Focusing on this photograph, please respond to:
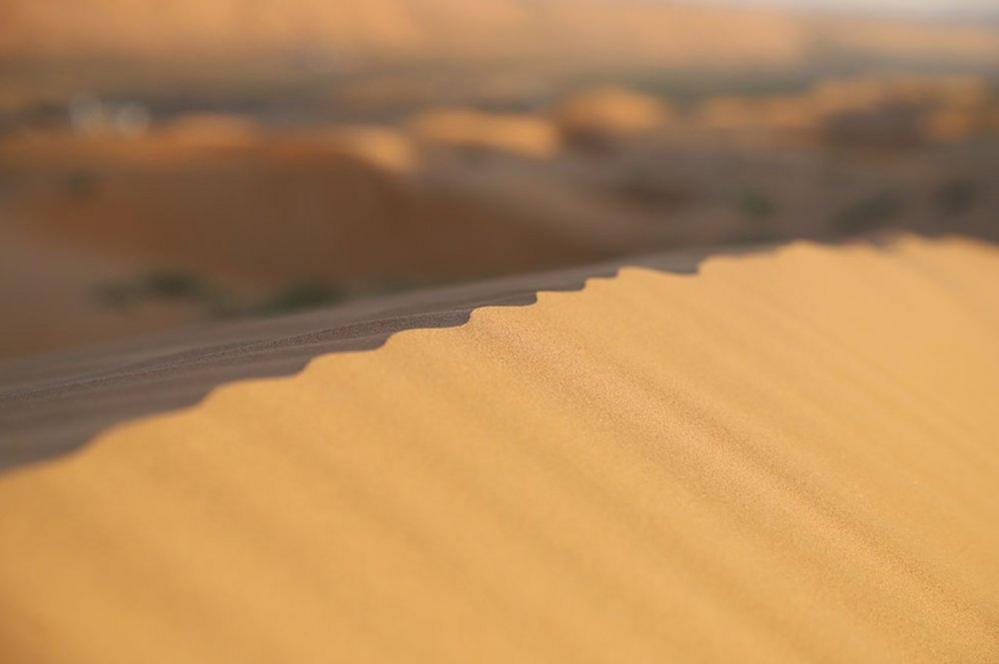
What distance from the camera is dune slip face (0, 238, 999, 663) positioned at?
1861 mm

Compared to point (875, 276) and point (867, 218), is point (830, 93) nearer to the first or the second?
point (867, 218)

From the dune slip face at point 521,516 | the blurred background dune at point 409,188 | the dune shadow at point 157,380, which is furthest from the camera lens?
the blurred background dune at point 409,188

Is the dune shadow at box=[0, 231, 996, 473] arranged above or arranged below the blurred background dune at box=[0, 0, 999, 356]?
below

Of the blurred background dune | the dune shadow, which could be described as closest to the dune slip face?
the dune shadow

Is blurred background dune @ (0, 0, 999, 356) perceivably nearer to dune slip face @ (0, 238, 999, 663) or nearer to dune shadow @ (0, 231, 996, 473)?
dune shadow @ (0, 231, 996, 473)

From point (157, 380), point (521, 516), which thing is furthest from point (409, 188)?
point (521, 516)

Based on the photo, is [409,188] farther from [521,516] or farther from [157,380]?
[521,516]

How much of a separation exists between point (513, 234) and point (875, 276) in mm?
11643

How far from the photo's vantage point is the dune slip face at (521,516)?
1.86 m

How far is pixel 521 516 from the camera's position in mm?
2258

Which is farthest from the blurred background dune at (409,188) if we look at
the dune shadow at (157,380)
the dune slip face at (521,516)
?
the dune slip face at (521,516)

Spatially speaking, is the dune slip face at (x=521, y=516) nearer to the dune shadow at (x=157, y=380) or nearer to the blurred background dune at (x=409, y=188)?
the dune shadow at (x=157, y=380)

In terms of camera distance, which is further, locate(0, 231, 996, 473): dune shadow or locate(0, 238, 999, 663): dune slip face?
locate(0, 231, 996, 473): dune shadow

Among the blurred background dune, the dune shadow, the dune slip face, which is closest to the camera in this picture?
the dune slip face
